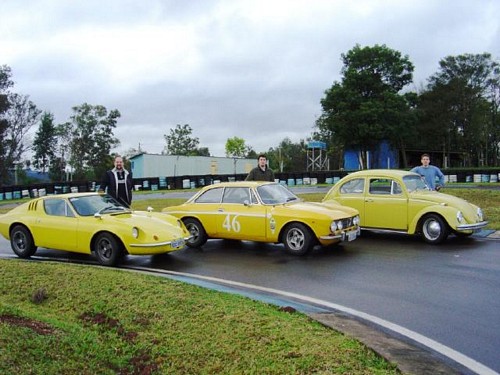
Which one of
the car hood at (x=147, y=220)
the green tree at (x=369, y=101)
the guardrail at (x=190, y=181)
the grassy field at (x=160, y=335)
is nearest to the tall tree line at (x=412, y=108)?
the green tree at (x=369, y=101)

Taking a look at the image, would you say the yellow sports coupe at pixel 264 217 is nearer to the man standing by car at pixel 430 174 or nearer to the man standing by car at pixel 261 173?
the man standing by car at pixel 261 173

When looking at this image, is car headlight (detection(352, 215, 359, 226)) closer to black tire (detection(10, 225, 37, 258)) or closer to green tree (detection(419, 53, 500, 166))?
black tire (detection(10, 225, 37, 258))

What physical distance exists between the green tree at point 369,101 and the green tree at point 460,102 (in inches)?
182

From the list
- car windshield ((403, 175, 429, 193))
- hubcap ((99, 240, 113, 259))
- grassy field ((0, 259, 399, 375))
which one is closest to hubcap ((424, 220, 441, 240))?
car windshield ((403, 175, 429, 193))

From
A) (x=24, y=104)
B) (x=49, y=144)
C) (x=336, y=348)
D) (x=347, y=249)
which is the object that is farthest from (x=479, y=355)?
(x=49, y=144)

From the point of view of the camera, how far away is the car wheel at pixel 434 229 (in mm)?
9945

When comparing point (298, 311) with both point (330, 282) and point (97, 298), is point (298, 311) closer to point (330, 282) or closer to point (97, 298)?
point (330, 282)

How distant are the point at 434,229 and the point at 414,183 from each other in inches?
48.9

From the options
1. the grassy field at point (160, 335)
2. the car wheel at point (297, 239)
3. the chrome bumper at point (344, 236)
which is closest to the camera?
the grassy field at point (160, 335)

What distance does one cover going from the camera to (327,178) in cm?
3731

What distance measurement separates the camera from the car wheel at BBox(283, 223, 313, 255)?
8.89 m

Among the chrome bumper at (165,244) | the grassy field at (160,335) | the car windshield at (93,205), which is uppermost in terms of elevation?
the car windshield at (93,205)

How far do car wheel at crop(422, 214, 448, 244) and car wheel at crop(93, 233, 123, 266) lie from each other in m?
6.22

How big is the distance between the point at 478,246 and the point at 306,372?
7.12m
